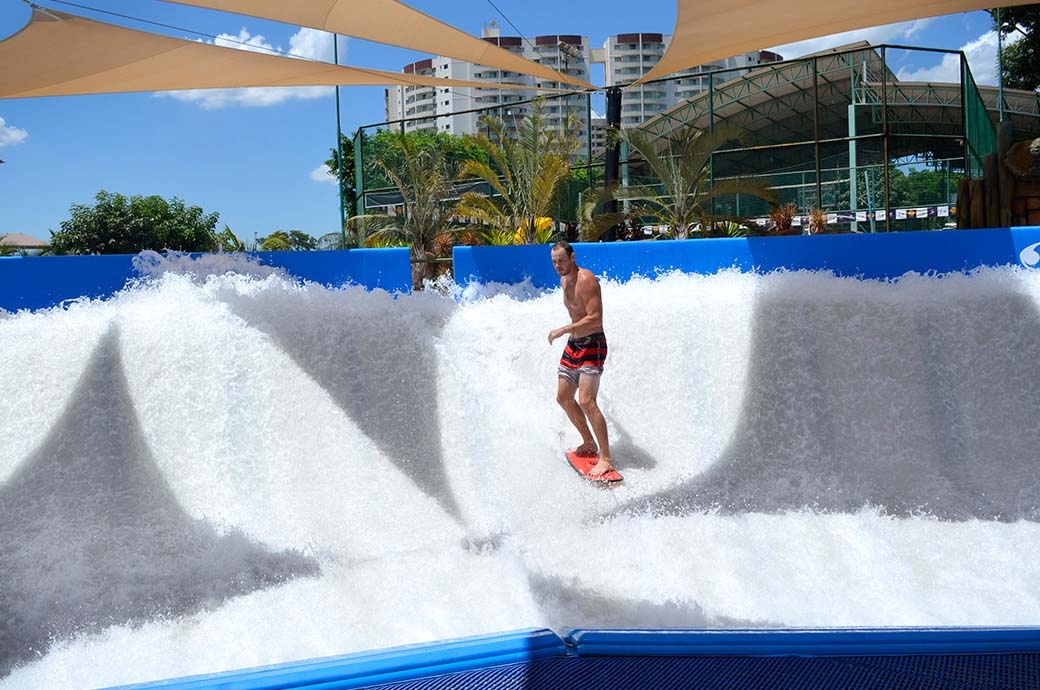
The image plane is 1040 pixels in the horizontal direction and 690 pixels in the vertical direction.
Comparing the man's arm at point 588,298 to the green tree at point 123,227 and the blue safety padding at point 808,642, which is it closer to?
the blue safety padding at point 808,642

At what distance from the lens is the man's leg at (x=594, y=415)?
217 inches

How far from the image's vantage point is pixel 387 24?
729 centimetres

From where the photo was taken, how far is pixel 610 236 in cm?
1194

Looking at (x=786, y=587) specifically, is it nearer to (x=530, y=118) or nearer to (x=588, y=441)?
(x=588, y=441)

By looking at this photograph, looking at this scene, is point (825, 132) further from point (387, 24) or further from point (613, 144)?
point (387, 24)

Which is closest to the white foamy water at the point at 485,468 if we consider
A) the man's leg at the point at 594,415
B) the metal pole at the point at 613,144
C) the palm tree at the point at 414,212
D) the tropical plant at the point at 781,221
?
the man's leg at the point at 594,415

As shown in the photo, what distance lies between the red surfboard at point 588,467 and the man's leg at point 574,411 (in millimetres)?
50

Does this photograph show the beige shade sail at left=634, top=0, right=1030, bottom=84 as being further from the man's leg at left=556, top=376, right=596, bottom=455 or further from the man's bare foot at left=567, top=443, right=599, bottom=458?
the man's bare foot at left=567, top=443, right=599, bottom=458

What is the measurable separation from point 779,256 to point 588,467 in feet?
9.86

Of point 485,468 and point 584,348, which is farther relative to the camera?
point 485,468

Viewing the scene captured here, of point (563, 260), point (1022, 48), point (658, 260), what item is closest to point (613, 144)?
point (658, 260)

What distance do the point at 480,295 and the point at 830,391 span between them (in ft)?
11.8

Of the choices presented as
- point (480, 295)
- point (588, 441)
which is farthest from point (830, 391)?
point (480, 295)

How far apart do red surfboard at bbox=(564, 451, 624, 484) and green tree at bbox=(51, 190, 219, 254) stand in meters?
31.0
